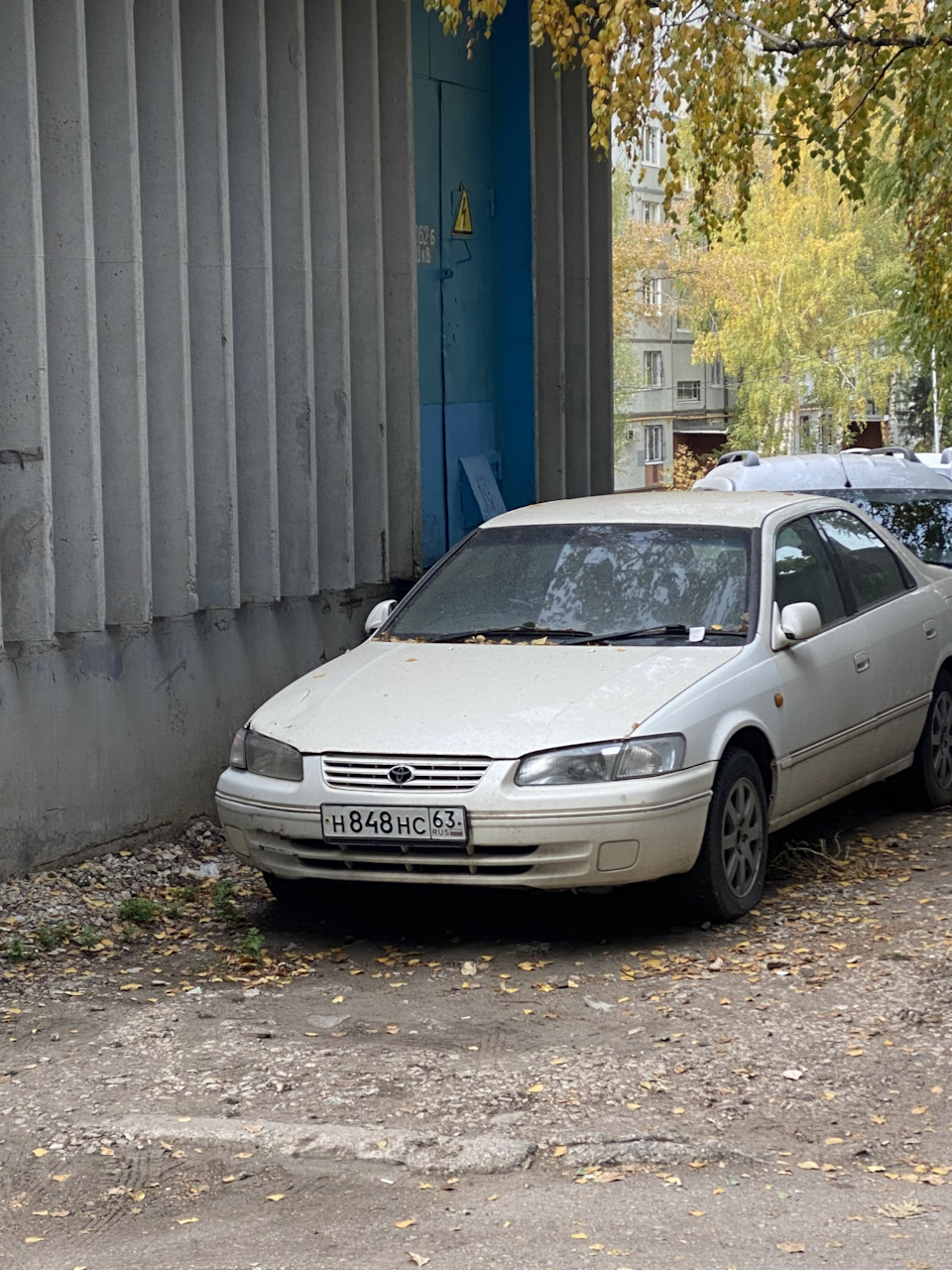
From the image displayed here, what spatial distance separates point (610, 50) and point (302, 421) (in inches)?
100

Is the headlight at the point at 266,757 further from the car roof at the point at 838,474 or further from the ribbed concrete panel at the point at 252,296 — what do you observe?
the car roof at the point at 838,474

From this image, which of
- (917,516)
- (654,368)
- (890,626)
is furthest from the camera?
(654,368)

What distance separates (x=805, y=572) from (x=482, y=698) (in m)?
1.88

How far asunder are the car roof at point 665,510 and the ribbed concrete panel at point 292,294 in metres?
1.88

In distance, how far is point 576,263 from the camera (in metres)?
13.3

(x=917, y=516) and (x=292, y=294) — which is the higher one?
(x=292, y=294)

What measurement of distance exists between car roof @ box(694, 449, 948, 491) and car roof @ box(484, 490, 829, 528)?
11.4ft

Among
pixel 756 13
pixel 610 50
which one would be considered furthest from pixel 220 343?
pixel 756 13

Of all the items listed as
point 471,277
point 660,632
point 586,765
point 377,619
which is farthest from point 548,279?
point 586,765

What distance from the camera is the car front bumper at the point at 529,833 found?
616 cm

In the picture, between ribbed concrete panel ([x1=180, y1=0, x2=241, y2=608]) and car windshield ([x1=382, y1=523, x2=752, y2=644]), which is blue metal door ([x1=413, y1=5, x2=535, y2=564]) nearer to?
ribbed concrete panel ([x1=180, y1=0, x2=241, y2=608])

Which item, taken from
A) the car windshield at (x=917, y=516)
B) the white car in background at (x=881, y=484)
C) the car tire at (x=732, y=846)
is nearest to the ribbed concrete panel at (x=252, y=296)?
the white car in background at (x=881, y=484)

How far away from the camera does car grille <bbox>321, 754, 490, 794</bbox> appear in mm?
6230

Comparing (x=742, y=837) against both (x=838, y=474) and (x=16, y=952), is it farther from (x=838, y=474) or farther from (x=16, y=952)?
(x=838, y=474)
